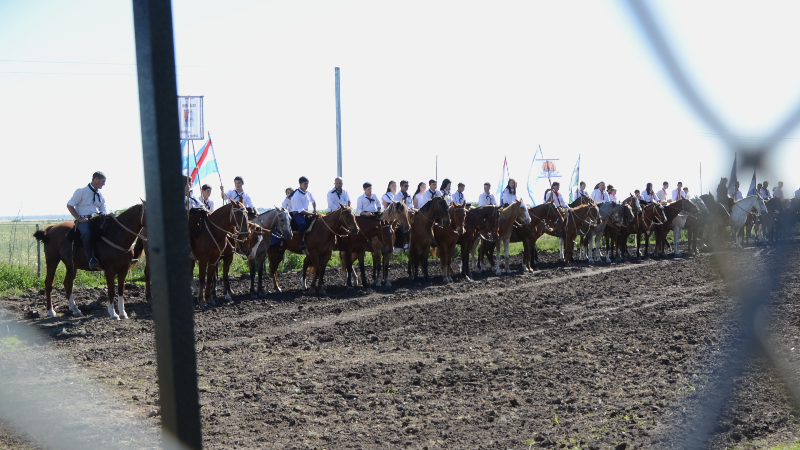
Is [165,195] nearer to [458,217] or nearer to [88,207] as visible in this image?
[88,207]

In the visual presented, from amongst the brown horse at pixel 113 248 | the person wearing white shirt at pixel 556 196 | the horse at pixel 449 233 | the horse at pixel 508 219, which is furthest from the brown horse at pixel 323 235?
the person wearing white shirt at pixel 556 196

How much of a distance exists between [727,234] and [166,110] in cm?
148

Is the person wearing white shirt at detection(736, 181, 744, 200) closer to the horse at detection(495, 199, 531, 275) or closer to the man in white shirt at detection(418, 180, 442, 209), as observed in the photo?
the man in white shirt at detection(418, 180, 442, 209)

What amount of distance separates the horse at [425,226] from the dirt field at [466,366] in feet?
10.5

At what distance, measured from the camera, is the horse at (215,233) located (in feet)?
42.4

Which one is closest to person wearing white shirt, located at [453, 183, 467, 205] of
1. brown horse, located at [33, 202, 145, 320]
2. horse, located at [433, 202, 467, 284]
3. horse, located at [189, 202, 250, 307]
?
horse, located at [433, 202, 467, 284]

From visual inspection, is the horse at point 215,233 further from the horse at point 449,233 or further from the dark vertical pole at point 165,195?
the dark vertical pole at point 165,195

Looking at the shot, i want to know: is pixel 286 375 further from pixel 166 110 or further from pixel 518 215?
pixel 518 215

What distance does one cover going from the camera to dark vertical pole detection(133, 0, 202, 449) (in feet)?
6.20

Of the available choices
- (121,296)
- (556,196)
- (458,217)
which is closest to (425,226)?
(458,217)

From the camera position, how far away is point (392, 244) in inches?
627

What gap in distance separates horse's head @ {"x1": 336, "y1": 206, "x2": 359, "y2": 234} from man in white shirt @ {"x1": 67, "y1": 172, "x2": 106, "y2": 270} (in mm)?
5054

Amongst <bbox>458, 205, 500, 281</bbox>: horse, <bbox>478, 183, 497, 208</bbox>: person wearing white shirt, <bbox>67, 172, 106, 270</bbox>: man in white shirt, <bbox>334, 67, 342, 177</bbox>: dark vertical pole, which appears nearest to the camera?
<bbox>67, 172, 106, 270</bbox>: man in white shirt

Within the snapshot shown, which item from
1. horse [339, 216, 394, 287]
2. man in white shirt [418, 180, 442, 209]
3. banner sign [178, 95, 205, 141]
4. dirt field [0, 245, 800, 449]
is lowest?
dirt field [0, 245, 800, 449]
